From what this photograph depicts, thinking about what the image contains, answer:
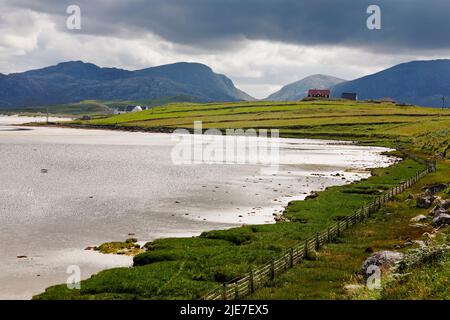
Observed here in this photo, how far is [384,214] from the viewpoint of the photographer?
61000 millimetres

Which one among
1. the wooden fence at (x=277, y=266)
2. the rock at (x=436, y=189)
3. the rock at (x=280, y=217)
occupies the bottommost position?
the rock at (x=280, y=217)

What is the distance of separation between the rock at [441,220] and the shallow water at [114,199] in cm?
2003

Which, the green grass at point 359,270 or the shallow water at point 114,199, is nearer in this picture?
the green grass at point 359,270

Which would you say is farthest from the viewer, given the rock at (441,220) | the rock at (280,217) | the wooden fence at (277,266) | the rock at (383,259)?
the rock at (280,217)

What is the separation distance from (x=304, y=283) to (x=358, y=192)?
153 feet

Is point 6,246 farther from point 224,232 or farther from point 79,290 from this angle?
point 224,232

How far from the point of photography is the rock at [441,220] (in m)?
48.1

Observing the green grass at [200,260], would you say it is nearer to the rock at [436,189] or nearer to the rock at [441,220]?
the rock at [441,220]

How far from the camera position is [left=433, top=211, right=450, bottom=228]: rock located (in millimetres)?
48094

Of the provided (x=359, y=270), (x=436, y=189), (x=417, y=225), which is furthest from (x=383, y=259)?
(x=436, y=189)

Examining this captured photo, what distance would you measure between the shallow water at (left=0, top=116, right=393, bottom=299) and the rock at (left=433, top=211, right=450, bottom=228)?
20029 millimetres

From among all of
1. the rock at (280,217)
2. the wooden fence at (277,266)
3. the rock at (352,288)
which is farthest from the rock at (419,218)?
the rock at (352,288)

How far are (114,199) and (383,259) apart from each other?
162 ft

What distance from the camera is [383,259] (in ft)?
117
